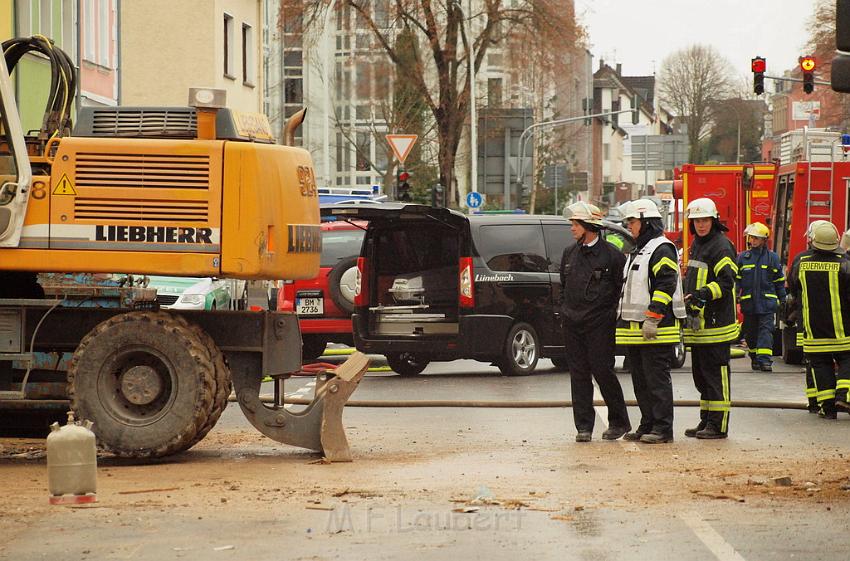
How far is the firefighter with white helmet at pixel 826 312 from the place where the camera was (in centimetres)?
1577

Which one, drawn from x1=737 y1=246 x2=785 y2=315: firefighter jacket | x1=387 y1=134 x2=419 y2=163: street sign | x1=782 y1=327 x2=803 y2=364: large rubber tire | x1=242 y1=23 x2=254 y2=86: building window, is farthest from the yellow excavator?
x1=242 y1=23 x2=254 y2=86: building window

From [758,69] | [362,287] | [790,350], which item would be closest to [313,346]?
[362,287]

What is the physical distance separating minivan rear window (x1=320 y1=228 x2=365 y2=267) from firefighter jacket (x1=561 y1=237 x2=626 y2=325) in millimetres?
8095

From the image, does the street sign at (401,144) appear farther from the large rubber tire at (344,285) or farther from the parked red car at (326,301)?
the large rubber tire at (344,285)

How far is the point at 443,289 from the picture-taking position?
65.1 ft

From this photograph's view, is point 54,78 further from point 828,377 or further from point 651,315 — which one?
point 828,377

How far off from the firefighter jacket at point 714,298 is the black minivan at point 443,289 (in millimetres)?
5854

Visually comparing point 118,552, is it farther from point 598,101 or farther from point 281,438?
point 598,101

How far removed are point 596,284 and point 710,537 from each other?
5259 mm

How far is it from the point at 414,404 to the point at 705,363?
3499 millimetres

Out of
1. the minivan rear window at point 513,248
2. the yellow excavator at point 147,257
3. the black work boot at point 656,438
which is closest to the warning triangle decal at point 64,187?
the yellow excavator at point 147,257

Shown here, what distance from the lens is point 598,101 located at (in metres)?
144

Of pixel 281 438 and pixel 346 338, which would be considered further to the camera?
pixel 346 338

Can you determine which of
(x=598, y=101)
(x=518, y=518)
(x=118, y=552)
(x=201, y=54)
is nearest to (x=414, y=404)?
(x=518, y=518)
